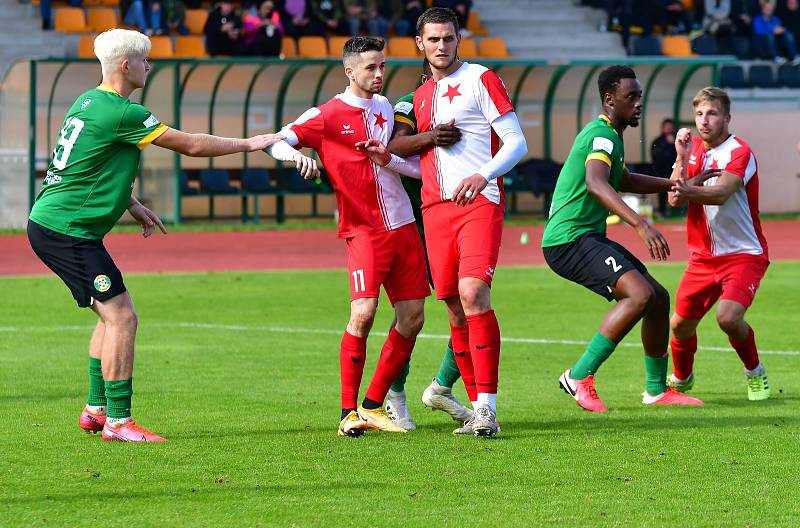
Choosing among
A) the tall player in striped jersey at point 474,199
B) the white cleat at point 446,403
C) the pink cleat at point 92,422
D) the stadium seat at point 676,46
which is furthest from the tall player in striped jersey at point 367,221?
the stadium seat at point 676,46

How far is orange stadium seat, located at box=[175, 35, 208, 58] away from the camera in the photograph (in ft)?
100

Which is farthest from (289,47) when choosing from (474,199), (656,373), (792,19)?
(474,199)

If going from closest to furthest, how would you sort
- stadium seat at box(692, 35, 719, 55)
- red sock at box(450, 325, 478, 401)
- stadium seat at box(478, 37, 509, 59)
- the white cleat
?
red sock at box(450, 325, 478, 401), the white cleat, stadium seat at box(478, 37, 509, 59), stadium seat at box(692, 35, 719, 55)

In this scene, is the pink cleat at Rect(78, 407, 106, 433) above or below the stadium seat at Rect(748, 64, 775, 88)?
below

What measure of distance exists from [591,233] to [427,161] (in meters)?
1.30

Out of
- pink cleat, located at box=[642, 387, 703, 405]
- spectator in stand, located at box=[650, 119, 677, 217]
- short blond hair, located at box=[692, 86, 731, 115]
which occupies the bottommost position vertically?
spectator in stand, located at box=[650, 119, 677, 217]

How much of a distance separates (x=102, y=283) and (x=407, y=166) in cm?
172

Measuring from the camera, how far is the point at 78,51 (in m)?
30.0

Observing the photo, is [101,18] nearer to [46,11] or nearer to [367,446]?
[46,11]

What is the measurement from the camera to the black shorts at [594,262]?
28.0 feet

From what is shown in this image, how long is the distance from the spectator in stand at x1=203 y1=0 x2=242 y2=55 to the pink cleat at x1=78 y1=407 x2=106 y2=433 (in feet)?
71.9

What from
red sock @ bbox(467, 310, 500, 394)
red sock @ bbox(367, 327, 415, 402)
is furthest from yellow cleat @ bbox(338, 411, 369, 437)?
red sock @ bbox(467, 310, 500, 394)

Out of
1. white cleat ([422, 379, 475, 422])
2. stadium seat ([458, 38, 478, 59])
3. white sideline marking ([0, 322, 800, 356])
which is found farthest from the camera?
stadium seat ([458, 38, 478, 59])

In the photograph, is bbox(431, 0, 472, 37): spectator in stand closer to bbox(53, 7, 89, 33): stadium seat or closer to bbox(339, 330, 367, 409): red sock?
bbox(53, 7, 89, 33): stadium seat
